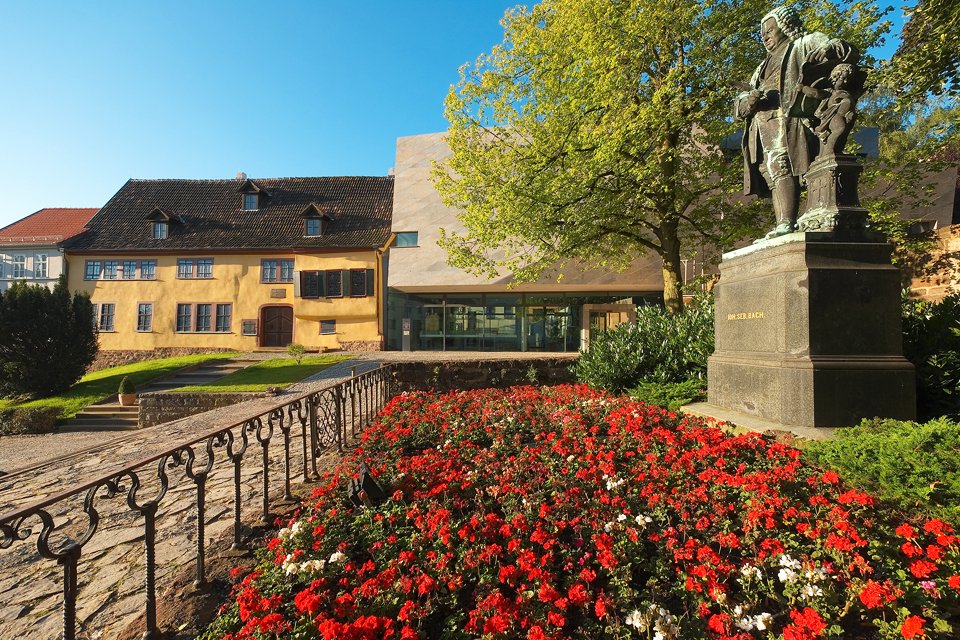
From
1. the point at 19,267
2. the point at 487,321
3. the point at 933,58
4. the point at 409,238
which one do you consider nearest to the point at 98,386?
the point at 409,238

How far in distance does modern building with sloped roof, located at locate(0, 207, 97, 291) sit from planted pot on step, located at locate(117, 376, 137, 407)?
619 inches

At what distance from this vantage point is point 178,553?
10.3 ft

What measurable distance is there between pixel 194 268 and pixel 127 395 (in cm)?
1220

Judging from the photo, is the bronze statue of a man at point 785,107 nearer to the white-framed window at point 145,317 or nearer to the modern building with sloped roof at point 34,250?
the white-framed window at point 145,317

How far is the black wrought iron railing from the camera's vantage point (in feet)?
6.15

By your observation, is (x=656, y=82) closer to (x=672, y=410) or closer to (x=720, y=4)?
(x=720, y=4)

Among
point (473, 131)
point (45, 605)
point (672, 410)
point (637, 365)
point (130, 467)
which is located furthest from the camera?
point (473, 131)

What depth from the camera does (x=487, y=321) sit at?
22.8 meters

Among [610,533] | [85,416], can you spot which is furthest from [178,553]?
[85,416]

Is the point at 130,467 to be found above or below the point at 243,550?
above

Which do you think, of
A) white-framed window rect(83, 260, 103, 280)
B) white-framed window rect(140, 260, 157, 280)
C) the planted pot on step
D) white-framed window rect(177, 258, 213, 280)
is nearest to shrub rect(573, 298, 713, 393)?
the planted pot on step

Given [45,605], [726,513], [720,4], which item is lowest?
[45,605]

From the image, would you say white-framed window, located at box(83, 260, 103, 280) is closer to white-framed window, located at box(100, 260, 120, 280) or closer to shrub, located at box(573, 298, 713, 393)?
white-framed window, located at box(100, 260, 120, 280)

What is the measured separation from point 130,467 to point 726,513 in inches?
141
